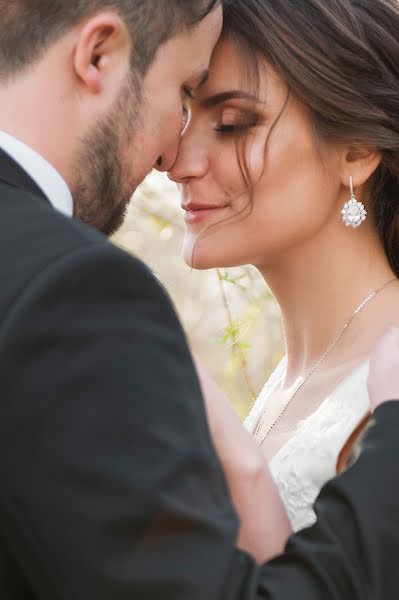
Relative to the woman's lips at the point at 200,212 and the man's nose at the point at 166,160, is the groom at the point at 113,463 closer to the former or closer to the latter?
the man's nose at the point at 166,160

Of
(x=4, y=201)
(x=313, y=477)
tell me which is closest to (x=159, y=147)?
(x=4, y=201)

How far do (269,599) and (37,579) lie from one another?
397 millimetres

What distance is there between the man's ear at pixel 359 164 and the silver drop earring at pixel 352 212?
22 mm

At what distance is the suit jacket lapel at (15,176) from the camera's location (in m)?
1.78

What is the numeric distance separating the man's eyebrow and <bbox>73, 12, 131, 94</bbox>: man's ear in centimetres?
103

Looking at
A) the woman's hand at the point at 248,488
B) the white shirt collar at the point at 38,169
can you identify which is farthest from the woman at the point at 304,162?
the white shirt collar at the point at 38,169

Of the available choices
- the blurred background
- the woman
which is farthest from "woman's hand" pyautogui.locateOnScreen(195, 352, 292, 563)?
the blurred background

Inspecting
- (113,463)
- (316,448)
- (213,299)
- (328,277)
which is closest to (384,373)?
(316,448)

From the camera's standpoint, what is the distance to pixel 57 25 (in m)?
2.04

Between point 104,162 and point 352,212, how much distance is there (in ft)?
4.28

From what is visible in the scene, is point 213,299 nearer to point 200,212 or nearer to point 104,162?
point 200,212

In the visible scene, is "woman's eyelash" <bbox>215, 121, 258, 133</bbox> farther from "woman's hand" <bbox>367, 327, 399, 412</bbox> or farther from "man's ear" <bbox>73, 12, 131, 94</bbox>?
"man's ear" <bbox>73, 12, 131, 94</bbox>

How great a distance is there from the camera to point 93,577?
142cm

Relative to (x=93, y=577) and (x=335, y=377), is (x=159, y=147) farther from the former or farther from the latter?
(x=93, y=577)
